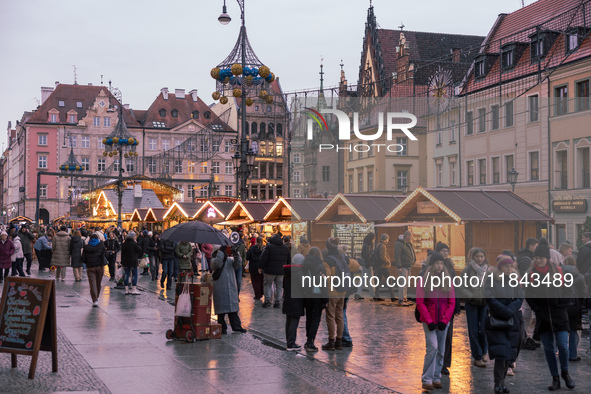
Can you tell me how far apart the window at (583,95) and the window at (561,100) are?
12.8 inches

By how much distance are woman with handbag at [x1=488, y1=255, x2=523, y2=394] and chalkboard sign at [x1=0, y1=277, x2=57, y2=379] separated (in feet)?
16.9

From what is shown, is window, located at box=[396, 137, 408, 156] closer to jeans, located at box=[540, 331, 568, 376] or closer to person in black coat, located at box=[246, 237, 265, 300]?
person in black coat, located at box=[246, 237, 265, 300]

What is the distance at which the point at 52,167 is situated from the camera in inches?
3590

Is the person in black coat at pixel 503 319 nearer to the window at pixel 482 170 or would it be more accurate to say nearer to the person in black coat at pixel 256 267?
the person in black coat at pixel 256 267

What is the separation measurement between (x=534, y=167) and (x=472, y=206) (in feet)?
6.30

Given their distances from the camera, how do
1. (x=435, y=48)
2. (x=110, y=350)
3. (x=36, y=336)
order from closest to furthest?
(x=36, y=336) < (x=110, y=350) < (x=435, y=48)

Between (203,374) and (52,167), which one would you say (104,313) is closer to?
(203,374)

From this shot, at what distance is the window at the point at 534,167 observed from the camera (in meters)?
18.7

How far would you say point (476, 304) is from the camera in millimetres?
10375

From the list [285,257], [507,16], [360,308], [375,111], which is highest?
[507,16]

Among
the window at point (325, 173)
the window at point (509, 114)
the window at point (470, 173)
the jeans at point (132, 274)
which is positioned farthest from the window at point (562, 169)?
the jeans at point (132, 274)

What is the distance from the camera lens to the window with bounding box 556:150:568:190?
17.7m

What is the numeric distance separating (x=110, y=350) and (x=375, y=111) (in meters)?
8.22

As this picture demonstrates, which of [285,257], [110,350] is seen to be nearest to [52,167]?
[285,257]
